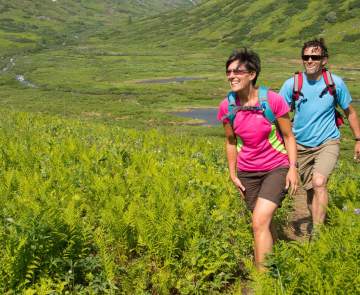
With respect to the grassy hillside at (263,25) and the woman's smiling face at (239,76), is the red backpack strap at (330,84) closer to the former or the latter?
the woman's smiling face at (239,76)

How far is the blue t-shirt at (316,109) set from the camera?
6859 mm

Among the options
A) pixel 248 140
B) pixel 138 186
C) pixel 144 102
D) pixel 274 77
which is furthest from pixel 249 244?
pixel 274 77

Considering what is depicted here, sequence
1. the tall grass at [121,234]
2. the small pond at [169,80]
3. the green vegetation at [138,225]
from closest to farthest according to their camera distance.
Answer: the green vegetation at [138,225] → the tall grass at [121,234] → the small pond at [169,80]

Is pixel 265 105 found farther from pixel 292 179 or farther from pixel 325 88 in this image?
pixel 325 88

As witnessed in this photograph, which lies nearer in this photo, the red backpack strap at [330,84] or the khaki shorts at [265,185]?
the khaki shorts at [265,185]

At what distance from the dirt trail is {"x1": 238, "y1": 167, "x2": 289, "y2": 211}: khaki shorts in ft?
7.09

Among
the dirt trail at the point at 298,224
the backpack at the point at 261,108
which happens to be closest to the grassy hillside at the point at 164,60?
the dirt trail at the point at 298,224

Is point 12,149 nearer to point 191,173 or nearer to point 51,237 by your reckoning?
point 191,173

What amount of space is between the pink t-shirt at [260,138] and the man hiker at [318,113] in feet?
4.16

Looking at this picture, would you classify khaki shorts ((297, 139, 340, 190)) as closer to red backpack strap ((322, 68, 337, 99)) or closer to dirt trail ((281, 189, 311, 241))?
red backpack strap ((322, 68, 337, 99))

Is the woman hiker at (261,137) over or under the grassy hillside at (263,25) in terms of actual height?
under

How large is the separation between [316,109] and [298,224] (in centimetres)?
275

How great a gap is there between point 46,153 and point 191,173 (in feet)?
10.7

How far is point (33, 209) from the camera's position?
5.56 m
